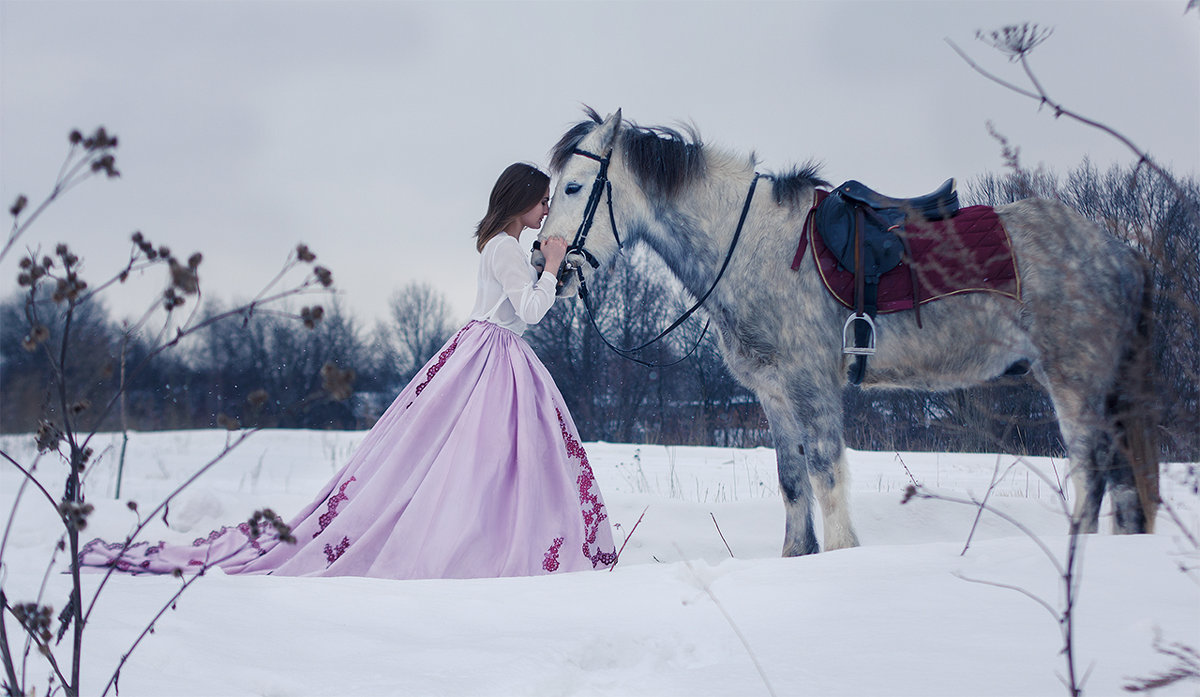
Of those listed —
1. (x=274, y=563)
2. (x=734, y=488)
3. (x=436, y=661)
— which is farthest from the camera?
(x=734, y=488)

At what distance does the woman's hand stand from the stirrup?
54.7 inches

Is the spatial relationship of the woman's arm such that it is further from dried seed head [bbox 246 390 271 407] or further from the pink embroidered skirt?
dried seed head [bbox 246 390 271 407]

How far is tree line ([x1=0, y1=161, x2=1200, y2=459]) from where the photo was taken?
243 inches

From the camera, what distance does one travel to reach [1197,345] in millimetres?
1683

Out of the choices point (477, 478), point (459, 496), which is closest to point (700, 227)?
point (477, 478)

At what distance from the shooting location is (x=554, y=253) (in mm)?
4023

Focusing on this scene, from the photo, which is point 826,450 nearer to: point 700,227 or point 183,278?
point 700,227

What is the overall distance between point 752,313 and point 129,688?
2.82 meters

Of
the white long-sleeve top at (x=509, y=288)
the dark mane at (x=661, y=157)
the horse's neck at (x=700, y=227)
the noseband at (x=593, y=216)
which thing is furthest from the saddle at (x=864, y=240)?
the white long-sleeve top at (x=509, y=288)

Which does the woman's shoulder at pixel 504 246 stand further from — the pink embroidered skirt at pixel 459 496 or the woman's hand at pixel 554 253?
the pink embroidered skirt at pixel 459 496

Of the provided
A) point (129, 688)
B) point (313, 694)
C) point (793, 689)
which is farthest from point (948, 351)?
point (129, 688)

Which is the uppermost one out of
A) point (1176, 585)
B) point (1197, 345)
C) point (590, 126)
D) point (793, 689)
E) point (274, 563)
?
point (590, 126)

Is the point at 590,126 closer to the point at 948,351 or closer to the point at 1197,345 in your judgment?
the point at 948,351

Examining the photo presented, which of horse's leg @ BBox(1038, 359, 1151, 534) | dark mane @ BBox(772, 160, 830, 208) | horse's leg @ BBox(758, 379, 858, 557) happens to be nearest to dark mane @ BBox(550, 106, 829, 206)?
dark mane @ BBox(772, 160, 830, 208)
